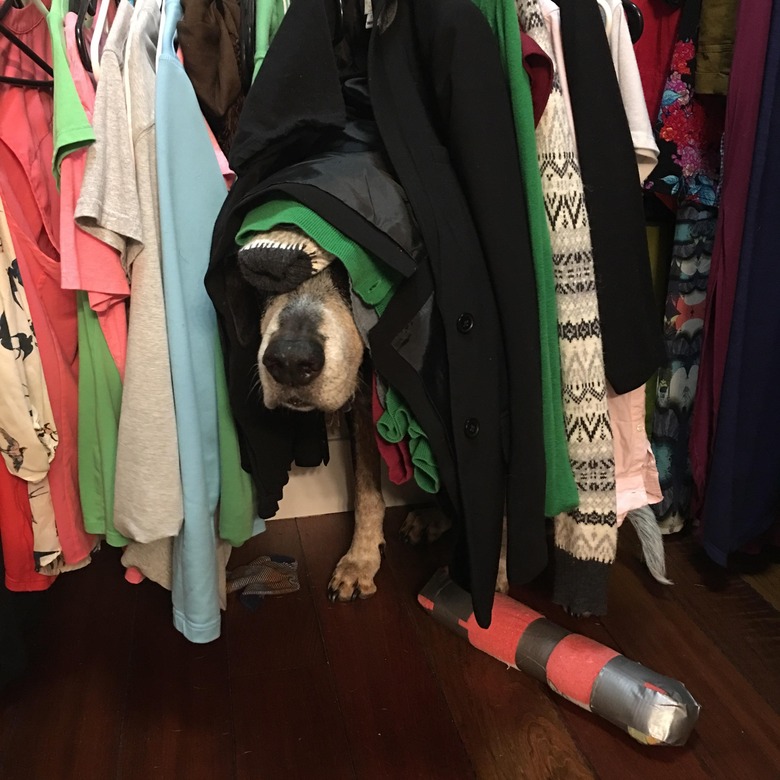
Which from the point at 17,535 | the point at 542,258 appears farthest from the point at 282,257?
the point at 17,535

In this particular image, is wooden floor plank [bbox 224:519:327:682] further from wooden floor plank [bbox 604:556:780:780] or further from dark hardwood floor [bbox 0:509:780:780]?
wooden floor plank [bbox 604:556:780:780]

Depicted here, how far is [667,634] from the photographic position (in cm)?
144

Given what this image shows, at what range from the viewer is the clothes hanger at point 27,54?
3.64ft

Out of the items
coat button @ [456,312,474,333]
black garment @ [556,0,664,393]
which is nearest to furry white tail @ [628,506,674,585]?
black garment @ [556,0,664,393]

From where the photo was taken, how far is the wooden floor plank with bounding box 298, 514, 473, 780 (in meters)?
1.19

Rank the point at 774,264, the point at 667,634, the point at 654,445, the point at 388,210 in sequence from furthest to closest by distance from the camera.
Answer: the point at 654,445, the point at 667,634, the point at 774,264, the point at 388,210

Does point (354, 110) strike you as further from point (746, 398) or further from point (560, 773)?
point (560, 773)

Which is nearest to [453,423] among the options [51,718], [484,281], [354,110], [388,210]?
[484,281]

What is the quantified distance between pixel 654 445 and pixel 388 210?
0.97 metres

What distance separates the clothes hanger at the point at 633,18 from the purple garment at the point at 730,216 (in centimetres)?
16

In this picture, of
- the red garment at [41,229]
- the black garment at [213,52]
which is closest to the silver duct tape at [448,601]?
the red garment at [41,229]

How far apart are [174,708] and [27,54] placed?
114 centimetres

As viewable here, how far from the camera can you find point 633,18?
1.30 m

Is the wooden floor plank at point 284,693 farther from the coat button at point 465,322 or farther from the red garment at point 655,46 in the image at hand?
the red garment at point 655,46
